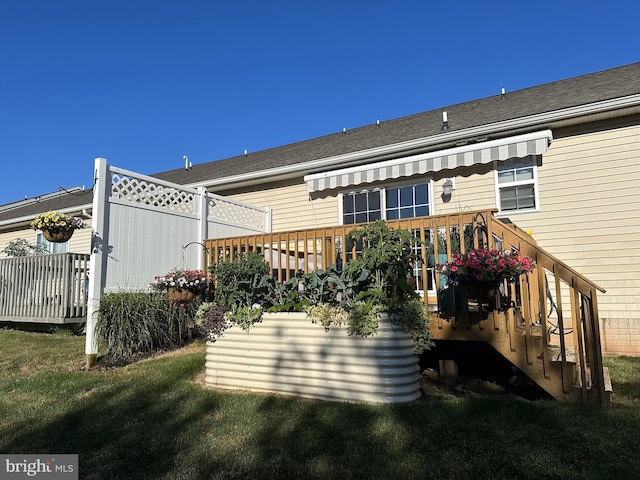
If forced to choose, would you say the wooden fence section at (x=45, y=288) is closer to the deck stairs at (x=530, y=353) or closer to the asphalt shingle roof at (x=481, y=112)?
the asphalt shingle roof at (x=481, y=112)

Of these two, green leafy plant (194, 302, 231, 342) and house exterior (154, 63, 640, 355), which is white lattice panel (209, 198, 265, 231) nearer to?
house exterior (154, 63, 640, 355)

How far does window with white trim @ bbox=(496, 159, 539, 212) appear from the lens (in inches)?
285

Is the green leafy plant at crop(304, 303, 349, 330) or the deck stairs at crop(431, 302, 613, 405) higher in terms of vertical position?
the green leafy plant at crop(304, 303, 349, 330)

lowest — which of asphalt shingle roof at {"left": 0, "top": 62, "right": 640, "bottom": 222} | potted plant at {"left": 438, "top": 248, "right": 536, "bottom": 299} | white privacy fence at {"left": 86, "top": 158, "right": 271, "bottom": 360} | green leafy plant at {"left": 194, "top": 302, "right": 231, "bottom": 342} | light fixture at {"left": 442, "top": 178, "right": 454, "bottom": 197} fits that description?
green leafy plant at {"left": 194, "top": 302, "right": 231, "bottom": 342}

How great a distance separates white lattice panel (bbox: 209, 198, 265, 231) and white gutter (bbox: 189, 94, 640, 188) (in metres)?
0.93

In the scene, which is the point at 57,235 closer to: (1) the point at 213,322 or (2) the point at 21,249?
(1) the point at 213,322

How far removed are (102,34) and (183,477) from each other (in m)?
12.2

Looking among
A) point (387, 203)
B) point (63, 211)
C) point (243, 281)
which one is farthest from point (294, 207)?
point (63, 211)

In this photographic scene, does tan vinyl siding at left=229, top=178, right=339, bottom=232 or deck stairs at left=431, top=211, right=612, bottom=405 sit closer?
deck stairs at left=431, top=211, right=612, bottom=405

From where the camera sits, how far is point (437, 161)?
7484mm

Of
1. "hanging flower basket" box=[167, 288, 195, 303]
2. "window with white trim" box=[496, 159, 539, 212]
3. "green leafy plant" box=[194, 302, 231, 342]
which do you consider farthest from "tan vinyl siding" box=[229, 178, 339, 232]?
"green leafy plant" box=[194, 302, 231, 342]

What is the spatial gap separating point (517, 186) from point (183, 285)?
5.94 m

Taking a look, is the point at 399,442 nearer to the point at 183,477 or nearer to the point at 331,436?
the point at 331,436

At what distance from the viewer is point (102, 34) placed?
1118 centimetres
